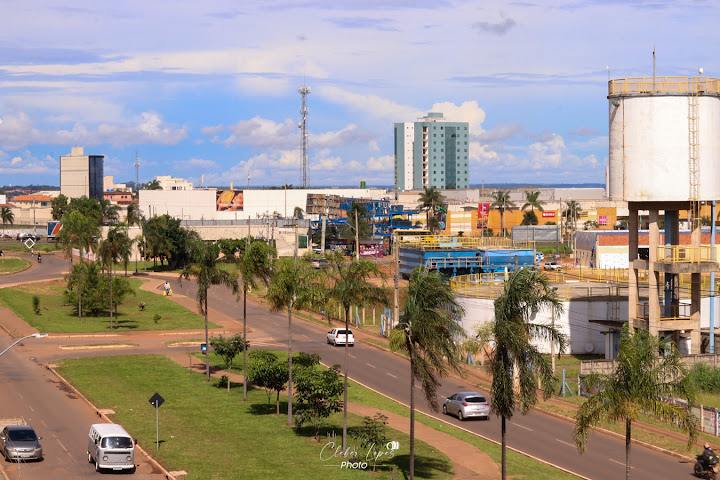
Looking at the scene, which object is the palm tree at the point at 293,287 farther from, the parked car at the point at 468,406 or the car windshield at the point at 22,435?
the car windshield at the point at 22,435

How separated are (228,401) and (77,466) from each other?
1279 cm

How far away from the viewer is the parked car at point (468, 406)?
Result: 137 feet

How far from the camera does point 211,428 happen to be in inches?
1529

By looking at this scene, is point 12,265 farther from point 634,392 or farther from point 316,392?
point 634,392

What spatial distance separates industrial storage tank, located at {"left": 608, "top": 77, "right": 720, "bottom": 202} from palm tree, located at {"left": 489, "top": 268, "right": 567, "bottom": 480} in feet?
81.4

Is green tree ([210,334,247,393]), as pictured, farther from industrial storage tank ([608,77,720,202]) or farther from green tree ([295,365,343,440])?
industrial storage tank ([608,77,720,202])

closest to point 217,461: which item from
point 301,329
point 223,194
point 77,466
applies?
point 77,466

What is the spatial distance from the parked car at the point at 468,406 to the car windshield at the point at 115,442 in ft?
53.6

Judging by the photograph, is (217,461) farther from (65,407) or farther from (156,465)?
(65,407)

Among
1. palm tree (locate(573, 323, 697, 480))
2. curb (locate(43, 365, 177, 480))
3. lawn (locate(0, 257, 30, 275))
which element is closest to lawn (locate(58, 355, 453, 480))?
curb (locate(43, 365, 177, 480))

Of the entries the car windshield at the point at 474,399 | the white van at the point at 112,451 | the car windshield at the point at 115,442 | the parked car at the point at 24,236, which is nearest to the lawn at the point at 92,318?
the car windshield at the point at 474,399

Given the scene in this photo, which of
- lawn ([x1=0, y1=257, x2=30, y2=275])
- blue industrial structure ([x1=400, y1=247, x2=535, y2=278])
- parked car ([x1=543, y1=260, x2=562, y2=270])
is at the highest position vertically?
blue industrial structure ([x1=400, y1=247, x2=535, y2=278])

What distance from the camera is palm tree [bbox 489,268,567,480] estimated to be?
86.8 ft

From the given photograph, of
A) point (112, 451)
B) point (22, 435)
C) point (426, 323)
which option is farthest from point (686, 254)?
point (22, 435)
